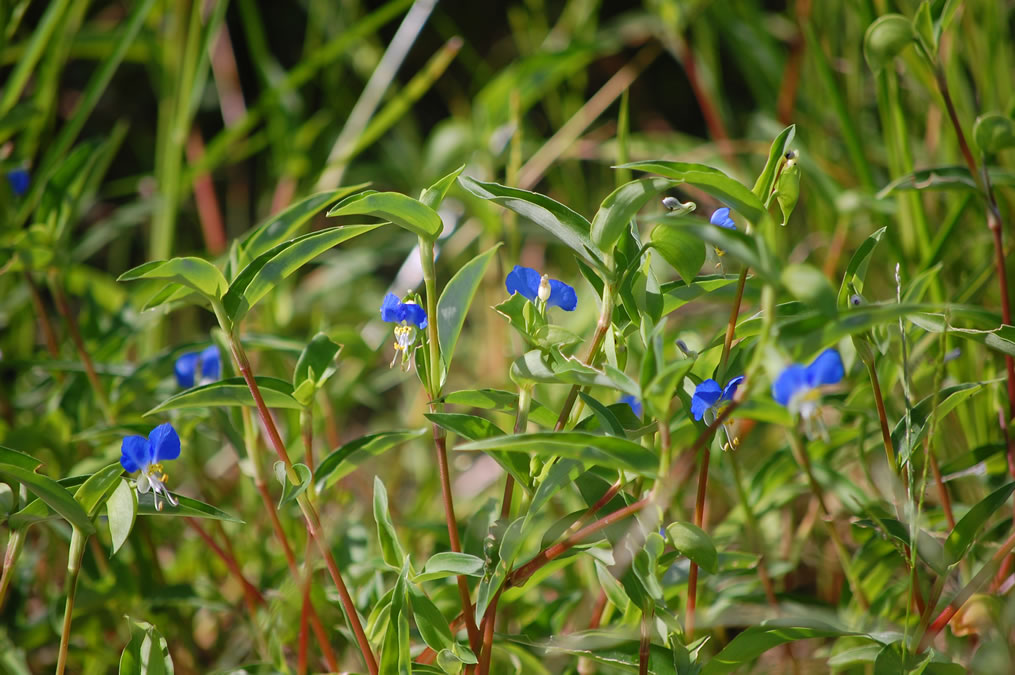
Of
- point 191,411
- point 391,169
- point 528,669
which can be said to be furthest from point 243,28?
point 528,669

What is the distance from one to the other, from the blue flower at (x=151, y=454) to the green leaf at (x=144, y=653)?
0.13 m

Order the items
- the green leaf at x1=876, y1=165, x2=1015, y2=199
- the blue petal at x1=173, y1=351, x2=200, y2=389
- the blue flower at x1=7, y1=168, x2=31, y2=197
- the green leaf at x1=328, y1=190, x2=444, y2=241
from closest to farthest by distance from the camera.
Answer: the green leaf at x1=328, y1=190, x2=444, y2=241
the green leaf at x1=876, y1=165, x2=1015, y2=199
the blue petal at x1=173, y1=351, x2=200, y2=389
the blue flower at x1=7, y1=168, x2=31, y2=197

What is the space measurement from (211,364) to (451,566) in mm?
450

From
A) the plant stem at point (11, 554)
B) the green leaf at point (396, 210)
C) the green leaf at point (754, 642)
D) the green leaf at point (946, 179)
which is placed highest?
the green leaf at point (946, 179)

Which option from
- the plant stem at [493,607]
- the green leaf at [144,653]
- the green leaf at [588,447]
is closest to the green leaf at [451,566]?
the plant stem at [493,607]

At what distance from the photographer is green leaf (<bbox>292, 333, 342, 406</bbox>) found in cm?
73

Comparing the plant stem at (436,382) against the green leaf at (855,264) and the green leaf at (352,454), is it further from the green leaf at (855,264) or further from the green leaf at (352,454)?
the green leaf at (855,264)

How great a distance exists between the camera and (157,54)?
1.60m

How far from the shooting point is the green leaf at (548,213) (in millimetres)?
638

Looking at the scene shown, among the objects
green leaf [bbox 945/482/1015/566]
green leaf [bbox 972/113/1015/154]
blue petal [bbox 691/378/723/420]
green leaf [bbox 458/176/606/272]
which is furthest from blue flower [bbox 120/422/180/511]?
green leaf [bbox 972/113/1015/154]

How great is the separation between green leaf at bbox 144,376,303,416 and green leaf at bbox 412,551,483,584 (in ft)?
0.60

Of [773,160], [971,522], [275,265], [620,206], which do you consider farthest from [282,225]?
[971,522]

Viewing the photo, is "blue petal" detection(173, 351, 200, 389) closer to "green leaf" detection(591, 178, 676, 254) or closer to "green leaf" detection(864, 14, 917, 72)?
"green leaf" detection(591, 178, 676, 254)

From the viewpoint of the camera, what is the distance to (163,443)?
679 mm
